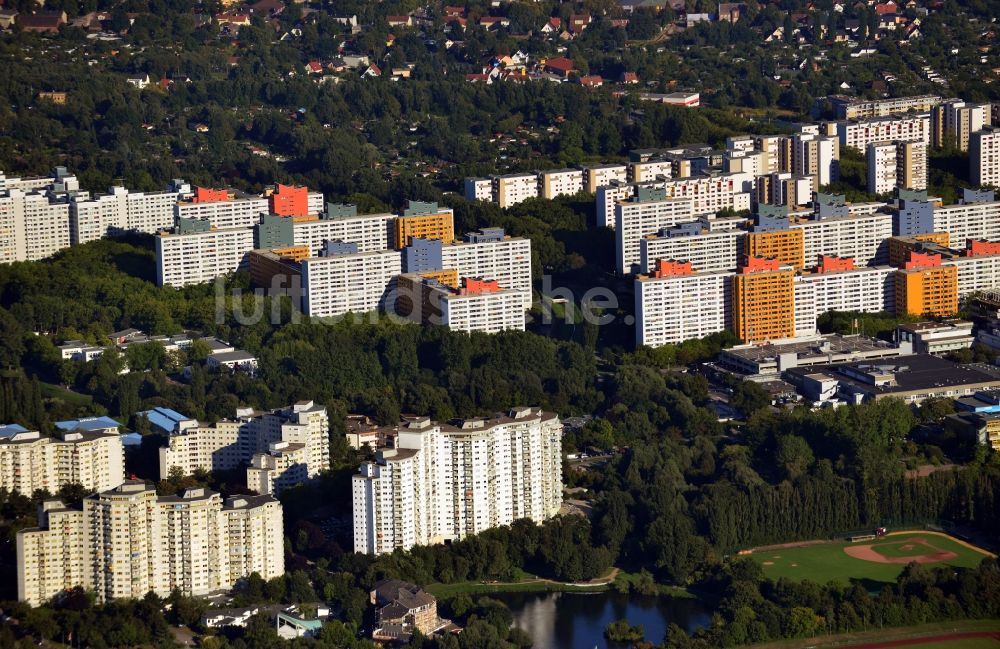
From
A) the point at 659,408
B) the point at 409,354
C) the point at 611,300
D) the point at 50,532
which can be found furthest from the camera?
the point at 611,300

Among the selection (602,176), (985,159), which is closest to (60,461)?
(602,176)

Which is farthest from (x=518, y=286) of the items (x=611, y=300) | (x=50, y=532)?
(x=50, y=532)

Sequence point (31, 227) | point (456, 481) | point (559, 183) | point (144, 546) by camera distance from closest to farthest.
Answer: point (144, 546), point (456, 481), point (31, 227), point (559, 183)

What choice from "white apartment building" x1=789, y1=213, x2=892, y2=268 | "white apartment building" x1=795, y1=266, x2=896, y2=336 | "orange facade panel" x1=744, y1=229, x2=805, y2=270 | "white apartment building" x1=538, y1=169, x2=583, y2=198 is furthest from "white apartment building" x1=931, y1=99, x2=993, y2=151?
"white apartment building" x1=795, y1=266, x2=896, y2=336

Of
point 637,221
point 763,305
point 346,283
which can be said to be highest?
point 637,221

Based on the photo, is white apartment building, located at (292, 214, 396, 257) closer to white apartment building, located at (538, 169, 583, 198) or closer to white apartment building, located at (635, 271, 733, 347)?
white apartment building, located at (538, 169, 583, 198)

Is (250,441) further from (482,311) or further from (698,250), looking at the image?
(698,250)

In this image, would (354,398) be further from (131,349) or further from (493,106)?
(493,106)

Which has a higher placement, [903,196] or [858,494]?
[903,196]
